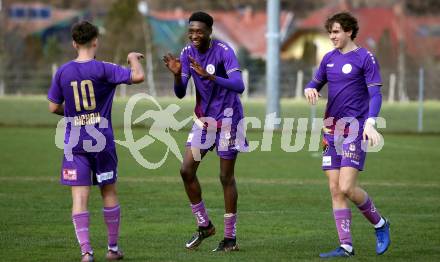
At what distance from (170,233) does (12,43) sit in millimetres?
55218

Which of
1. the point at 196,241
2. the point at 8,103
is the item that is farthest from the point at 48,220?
the point at 8,103

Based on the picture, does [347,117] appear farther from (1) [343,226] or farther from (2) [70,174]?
(2) [70,174]

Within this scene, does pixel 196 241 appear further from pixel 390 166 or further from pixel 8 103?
pixel 8 103

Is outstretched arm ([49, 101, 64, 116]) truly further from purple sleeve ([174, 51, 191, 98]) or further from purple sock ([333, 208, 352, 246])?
purple sock ([333, 208, 352, 246])

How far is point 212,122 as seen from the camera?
1005cm

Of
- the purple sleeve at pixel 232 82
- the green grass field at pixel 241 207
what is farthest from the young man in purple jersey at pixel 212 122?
the green grass field at pixel 241 207

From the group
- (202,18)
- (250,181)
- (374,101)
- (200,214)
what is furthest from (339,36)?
(250,181)

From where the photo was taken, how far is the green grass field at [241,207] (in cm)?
979

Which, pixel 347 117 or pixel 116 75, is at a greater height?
pixel 116 75

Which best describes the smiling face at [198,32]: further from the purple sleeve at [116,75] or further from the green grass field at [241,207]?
the green grass field at [241,207]

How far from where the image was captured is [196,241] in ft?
32.6

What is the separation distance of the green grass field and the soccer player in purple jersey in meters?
0.33

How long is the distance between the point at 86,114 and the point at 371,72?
2.60 meters

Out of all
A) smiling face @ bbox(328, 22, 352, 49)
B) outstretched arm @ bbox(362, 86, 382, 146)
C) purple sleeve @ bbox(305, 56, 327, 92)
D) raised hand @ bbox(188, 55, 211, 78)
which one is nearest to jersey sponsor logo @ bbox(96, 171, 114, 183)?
raised hand @ bbox(188, 55, 211, 78)
